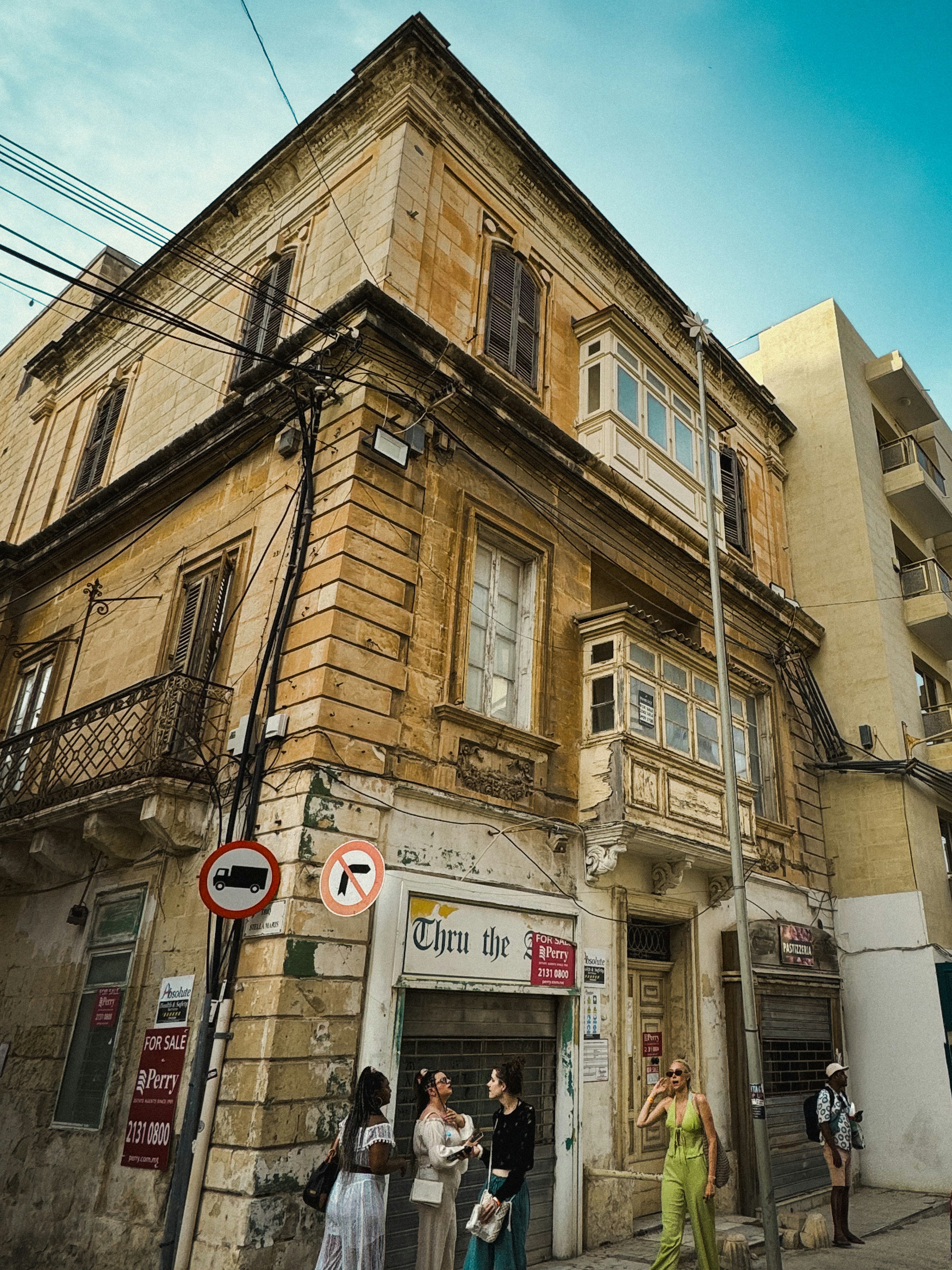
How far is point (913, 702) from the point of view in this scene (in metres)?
16.5

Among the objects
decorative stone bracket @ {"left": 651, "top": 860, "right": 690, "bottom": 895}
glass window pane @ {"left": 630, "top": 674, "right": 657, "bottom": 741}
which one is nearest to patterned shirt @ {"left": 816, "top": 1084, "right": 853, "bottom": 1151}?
decorative stone bracket @ {"left": 651, "top": 860, "right": 690, "bottom": 895}

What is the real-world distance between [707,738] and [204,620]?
6562mm

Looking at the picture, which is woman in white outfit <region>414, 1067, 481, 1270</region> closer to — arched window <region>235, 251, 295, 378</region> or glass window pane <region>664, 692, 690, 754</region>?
glass window pane <region>664, 692, 690, 754</region>

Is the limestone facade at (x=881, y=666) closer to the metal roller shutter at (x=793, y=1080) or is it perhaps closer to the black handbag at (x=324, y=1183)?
the metal roller shutter at (x=793, y=1080)

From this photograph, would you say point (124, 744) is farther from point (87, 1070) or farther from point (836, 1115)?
point (836, 1115)

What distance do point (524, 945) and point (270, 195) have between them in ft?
38.2

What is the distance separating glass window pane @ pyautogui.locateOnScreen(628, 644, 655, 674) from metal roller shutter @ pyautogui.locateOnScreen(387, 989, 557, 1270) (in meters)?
3.99

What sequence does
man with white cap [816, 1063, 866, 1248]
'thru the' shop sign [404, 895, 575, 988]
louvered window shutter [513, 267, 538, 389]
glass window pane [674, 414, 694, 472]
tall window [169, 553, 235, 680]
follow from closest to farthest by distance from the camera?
1. 'thru the' shop sign [404, 895, 575, 988]
2. man with white cap [816, 1063, 866, 1248]
3. tall window [169, 553, 235, 680]
4. louvered window shutter [513, 267, 538, 389]
5. glass window pane [674, 414, 694, 472]

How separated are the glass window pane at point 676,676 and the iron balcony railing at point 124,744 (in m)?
5.40

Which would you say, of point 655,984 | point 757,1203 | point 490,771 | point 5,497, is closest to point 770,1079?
point 757,1203

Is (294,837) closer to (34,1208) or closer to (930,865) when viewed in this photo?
(34,1208)

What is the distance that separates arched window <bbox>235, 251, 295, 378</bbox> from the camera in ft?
40.5

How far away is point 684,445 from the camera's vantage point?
47.5 feet

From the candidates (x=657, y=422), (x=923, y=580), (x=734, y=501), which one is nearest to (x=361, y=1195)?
(x=657, y=422)
